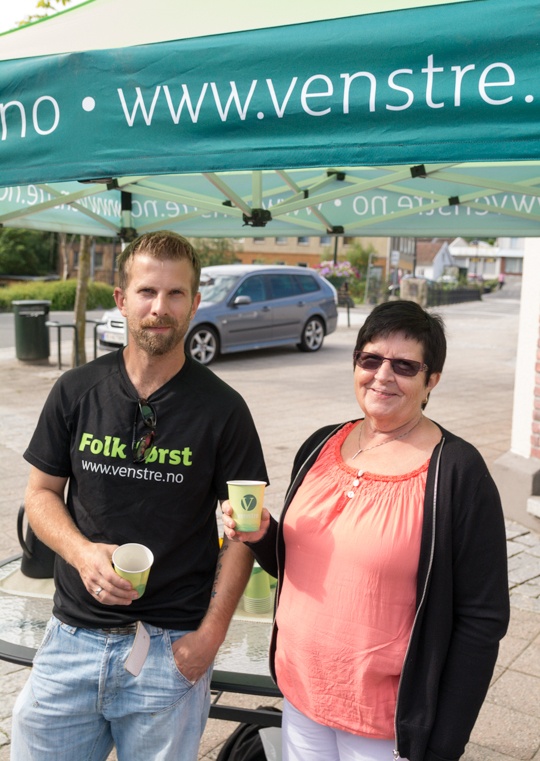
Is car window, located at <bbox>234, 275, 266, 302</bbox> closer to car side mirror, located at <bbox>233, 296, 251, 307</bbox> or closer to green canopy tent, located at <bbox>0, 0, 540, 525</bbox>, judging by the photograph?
car side mirror, located at <bbox>233, 296, 251, 307</bbox>

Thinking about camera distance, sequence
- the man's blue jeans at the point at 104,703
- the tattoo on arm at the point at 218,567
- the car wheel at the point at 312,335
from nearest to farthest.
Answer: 1. the man's blue jeans at the point at 104,703
2. the tattoo on arm at the point at 218,567
3. the car wheel at the point at 312,335

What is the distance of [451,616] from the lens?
1.89m

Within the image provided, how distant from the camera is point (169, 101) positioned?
2002 mm

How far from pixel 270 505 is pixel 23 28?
14.4ft

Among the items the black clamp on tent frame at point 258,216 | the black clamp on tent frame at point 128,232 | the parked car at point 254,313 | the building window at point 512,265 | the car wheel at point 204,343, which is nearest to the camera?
the black clamp on tent frame at point 258,216

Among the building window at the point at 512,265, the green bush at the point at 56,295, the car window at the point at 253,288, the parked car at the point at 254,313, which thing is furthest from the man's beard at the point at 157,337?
the building window at the point at 512,265

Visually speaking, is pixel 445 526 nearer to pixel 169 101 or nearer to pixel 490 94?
pixel 490 94

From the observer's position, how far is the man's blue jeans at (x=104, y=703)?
1.99 m

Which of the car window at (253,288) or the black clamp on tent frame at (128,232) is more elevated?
the black clamp on tent frame at (128,232)

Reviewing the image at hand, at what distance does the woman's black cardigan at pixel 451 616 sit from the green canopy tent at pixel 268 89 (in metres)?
0.79

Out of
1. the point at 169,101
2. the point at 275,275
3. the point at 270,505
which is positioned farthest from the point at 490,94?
the point at 275,275

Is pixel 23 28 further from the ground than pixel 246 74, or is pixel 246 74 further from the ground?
pixel 23 28

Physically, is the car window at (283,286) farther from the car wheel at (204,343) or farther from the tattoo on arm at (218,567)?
the tattoo on arm at (218,567)

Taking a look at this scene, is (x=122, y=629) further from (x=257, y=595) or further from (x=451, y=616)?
(x=257, y=595)
